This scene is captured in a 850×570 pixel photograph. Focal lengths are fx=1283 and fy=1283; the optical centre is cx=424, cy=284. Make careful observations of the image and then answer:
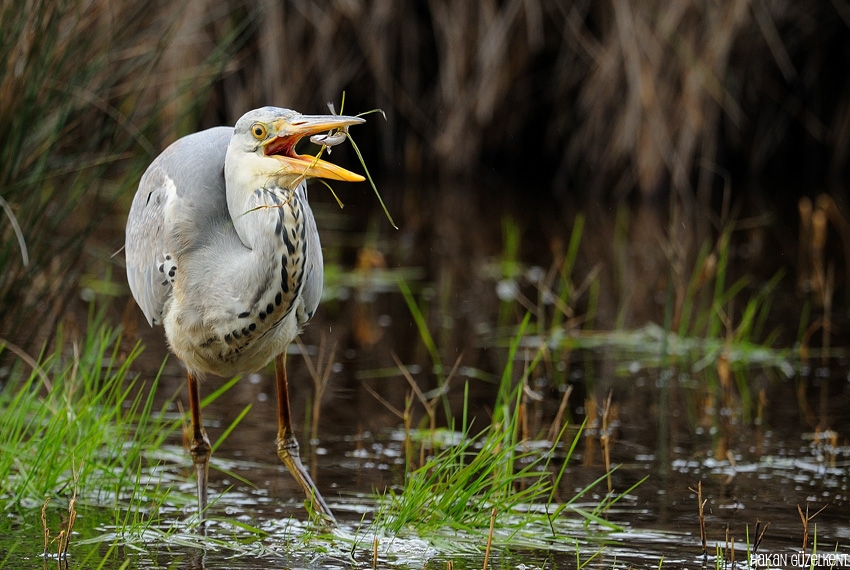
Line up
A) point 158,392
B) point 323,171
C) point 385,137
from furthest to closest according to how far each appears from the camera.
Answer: point 385,137 → point 158,392 → point 323,171

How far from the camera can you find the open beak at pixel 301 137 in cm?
372

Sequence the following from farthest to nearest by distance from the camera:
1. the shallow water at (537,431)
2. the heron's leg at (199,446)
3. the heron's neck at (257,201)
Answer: the heron's leg at (199,446) → the shallow water at (537,431) → the heron's neck at (257,201)

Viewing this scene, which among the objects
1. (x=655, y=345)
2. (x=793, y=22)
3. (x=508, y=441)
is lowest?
(x=508, y=441)

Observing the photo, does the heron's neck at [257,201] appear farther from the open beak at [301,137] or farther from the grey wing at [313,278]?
the grey wing at [313,278]

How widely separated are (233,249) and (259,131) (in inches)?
19.5

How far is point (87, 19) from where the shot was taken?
541 cm

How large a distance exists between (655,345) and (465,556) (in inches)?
133

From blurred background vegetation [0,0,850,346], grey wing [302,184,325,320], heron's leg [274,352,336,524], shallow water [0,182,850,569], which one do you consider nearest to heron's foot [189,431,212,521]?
shallow water [0,182,850,569]

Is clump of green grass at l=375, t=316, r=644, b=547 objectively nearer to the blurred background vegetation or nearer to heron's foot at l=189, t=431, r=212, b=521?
heron's foot at l=189, t=431, r=212, b=521

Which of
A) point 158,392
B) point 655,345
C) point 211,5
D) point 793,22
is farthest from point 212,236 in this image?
point 793,22

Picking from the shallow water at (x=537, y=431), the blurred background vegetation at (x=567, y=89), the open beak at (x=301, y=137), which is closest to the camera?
the open beak at (x=301, y=137)

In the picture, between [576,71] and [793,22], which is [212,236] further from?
[793,22]

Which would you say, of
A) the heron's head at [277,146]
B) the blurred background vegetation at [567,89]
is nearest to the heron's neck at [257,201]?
the heron's head at [277,146]

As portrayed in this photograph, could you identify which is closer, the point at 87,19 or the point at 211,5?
the point at 87,19
